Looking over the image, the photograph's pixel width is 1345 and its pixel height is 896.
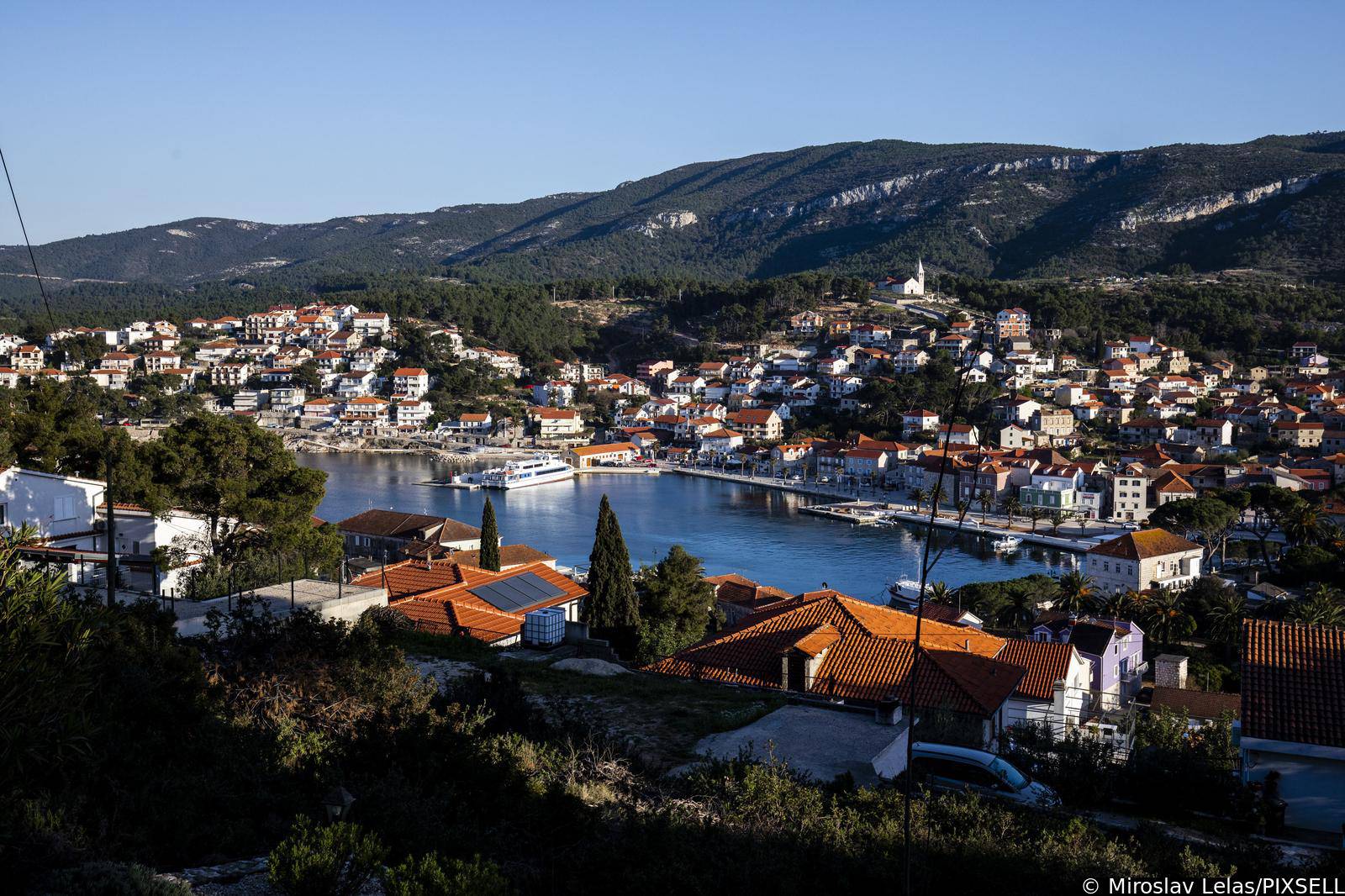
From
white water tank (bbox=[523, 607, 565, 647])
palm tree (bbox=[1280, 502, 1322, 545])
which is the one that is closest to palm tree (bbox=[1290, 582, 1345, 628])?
palm tree (bbox=[1280, 502, 1322, 545])

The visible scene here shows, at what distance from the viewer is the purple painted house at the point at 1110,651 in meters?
12.1

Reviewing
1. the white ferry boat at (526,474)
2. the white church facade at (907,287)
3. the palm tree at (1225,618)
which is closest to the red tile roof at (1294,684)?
the palm tree at (1225,618)

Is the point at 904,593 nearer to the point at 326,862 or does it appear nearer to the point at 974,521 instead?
the point at 974,521

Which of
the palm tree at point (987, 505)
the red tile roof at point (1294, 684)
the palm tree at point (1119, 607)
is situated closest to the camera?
the red tile roof at point (1294, 684)

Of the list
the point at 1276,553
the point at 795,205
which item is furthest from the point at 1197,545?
the point at 795,205

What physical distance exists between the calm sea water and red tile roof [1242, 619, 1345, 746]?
1707cm

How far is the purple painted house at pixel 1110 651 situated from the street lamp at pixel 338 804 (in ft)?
30.1

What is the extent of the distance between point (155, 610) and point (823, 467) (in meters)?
37.2

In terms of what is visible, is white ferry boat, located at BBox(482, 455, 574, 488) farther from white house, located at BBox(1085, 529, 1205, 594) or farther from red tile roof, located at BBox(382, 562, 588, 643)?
red tile roof, located at BBox(382, 562, 588, 643)

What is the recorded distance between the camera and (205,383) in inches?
2343

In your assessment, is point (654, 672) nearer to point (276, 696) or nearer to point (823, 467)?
point (276, 696)

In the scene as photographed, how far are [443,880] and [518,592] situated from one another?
8.91 meters

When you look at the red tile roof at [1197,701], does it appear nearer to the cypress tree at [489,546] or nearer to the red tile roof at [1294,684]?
the red tile roof at [1294,684]

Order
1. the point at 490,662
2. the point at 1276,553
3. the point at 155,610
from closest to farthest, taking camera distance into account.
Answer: the point at 155,610 < the point at 490,662 < the point at 1276,553
